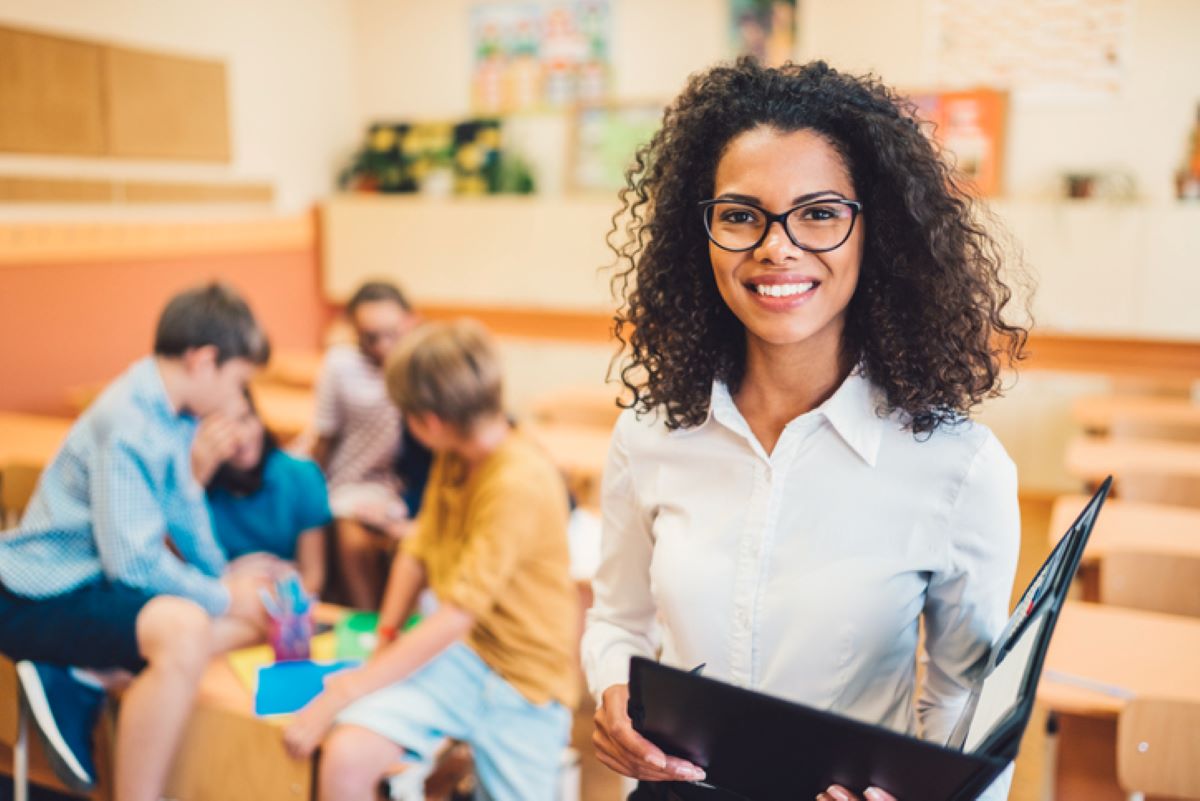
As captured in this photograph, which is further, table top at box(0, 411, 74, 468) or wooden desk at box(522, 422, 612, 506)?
table top at box(0, 411, 74, 468)

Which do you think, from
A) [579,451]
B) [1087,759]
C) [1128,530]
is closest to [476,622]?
[1087,759]

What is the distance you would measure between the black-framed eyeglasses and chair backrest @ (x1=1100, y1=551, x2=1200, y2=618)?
1614 mm

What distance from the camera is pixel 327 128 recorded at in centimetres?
631

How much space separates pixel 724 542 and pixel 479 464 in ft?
3.10

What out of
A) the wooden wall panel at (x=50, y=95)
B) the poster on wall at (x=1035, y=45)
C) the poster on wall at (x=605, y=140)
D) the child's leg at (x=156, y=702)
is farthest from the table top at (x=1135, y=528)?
the wooden wall panel at (x=50, y=95)

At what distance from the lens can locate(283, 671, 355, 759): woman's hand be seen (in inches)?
67.7

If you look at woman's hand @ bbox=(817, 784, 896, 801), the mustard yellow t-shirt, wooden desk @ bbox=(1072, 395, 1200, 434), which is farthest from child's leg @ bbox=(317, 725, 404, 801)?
wooden desk @ bbox=(1072, 395, 1200, 434)

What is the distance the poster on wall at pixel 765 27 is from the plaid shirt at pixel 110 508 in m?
4.28

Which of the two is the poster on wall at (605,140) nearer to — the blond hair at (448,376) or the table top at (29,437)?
the table top at (29,437)

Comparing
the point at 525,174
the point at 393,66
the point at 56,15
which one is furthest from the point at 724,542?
the point at 393,66

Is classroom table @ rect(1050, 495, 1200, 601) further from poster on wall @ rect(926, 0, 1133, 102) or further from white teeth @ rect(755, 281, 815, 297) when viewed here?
poster on wall @ rect(926, 0, 1133, 102)

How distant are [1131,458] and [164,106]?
475 cm

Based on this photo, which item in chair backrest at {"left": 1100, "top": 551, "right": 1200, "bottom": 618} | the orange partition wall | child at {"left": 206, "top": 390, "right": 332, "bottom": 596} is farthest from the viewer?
the orange partition wall

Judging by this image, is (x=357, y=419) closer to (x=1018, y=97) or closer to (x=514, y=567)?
(x=514, y=567)
